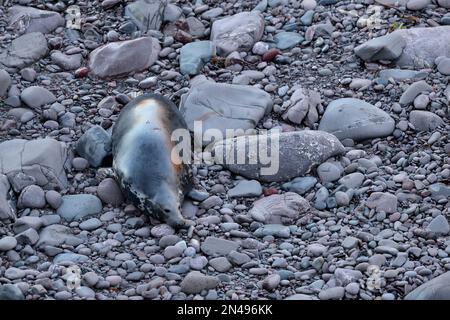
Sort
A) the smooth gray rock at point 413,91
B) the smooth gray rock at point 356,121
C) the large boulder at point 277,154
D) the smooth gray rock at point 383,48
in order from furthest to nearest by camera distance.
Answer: the smooth gray rock at point 383,48 < the smooth gray rock at point 413,91 < the smooth gray rock at point 356,121 < the large boulder at point 277,154

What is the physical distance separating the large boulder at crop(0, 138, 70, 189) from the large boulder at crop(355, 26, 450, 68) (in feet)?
6.56

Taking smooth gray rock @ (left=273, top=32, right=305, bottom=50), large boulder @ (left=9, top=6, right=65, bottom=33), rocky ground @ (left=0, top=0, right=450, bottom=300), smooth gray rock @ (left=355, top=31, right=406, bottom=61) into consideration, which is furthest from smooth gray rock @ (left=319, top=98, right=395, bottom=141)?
large boulder @ (left=9, top=6, right=65, bottom=33)

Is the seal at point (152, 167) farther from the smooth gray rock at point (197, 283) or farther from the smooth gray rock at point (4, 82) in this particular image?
the smooth gray rock at point (4, 82)

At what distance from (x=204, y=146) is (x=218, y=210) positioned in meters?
0.58

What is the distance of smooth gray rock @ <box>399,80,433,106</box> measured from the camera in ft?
18.4

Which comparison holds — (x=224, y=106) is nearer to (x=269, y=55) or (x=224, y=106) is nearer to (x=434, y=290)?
(x=269, y=55)

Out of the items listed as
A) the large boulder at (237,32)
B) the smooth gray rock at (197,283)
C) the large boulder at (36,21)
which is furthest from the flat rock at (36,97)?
the smooth gray rock at (197,283)

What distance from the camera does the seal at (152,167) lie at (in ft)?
15.4

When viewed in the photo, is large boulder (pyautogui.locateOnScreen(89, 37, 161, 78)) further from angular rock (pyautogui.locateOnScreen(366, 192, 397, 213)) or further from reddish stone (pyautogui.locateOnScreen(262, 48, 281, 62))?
angular rock (pyautogui.locateOnScreen(366, 192, 397, 213))

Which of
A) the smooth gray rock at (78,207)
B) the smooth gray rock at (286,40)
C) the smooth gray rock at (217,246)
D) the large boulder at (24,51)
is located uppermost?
the smooth gray rock at (286,40)

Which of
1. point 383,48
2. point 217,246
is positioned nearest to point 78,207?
point 217,246

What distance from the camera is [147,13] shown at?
21.0ft

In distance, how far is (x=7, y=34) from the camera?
6.27 m

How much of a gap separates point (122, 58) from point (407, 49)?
5.74 ft
